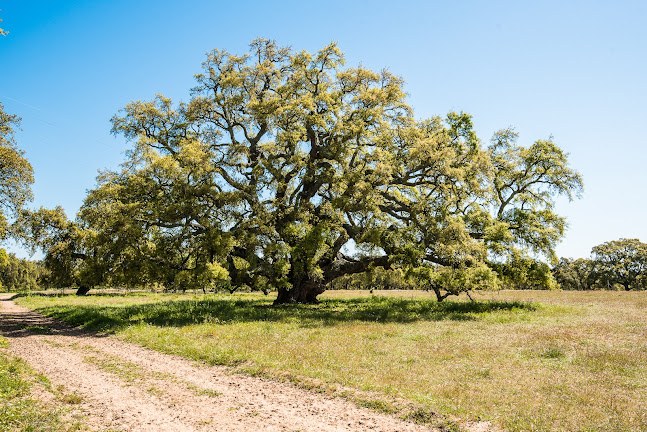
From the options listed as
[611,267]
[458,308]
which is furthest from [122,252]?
[611,267]

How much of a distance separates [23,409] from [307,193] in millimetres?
22768

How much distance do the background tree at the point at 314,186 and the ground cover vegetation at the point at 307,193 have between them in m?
0.10

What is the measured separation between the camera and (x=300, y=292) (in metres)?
30.9

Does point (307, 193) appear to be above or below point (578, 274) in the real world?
above

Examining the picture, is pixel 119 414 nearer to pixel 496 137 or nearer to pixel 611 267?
pixel 496 137

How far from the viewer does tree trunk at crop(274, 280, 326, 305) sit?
30156 millimetres

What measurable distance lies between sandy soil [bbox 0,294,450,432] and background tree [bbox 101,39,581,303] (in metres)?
9.29

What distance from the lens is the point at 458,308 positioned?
85.7 ft

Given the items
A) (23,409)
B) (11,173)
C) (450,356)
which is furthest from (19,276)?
(450,356)

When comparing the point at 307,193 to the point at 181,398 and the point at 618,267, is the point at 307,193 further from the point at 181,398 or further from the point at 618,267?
the point at 618,267

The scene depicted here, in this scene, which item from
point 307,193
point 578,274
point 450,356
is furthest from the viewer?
point 578,274

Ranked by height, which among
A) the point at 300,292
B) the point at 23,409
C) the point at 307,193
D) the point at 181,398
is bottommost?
the point at 181,398

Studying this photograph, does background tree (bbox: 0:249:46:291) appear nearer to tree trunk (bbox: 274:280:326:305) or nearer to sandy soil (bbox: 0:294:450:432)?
tree trunk (bbox: 274:280:326:305)

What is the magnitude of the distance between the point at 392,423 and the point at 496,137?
93.1 feet
